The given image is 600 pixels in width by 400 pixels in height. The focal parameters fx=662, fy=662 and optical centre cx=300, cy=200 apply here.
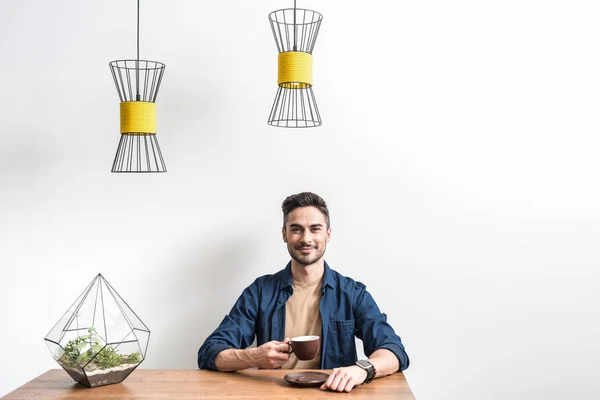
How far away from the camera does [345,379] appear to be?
1991 mm

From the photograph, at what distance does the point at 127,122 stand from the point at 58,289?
2.88 ft

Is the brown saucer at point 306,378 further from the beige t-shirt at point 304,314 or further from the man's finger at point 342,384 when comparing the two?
the beige t-shirt at point 304,314

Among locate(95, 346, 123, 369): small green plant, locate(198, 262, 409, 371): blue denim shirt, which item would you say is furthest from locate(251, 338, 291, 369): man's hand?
locate(95, 346, 123, 369): small green plant

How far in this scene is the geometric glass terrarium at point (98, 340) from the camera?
2018mm

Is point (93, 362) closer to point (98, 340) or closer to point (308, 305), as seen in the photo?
point (98, 340)

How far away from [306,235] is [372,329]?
1.40 ft

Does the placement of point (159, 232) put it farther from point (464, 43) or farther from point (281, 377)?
point (464, 43)

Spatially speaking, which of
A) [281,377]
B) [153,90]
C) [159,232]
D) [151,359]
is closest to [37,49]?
[153,90]

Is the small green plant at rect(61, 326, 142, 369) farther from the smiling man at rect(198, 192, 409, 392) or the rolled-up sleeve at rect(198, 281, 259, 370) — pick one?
the smiling man at rect(198, 192, 409, 392)

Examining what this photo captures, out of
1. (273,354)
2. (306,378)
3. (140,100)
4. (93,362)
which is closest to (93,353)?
(93,362)

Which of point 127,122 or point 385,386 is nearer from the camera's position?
point 385,386

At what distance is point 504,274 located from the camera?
2752mm

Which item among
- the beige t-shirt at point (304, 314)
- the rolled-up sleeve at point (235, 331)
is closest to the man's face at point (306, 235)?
the beige t-shirt at point (304, 314)

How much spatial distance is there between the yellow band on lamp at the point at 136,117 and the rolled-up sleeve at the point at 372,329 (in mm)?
1024
